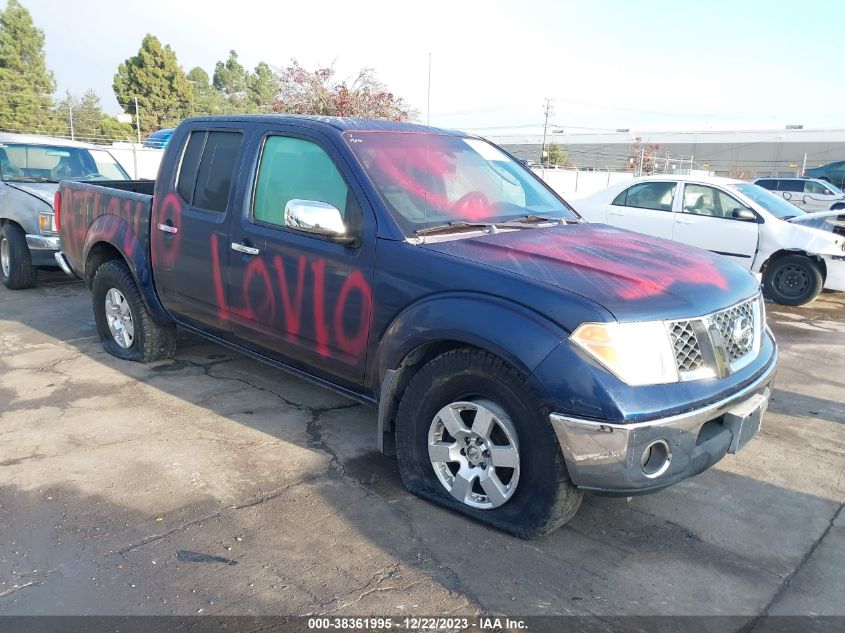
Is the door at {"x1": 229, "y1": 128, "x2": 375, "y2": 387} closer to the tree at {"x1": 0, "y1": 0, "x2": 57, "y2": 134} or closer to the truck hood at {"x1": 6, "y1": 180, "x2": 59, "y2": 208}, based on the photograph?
the truck hood at {"x1": 6, "y1": 180, "x2": 59, "y2": 208}

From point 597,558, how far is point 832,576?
1025mm

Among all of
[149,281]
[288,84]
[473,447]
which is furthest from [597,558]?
[288,84]

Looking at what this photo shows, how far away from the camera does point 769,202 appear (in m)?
9.40

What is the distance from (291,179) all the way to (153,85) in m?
42.2

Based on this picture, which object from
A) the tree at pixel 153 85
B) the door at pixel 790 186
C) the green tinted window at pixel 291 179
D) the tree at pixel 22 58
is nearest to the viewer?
the green tinted window at pixel 291 179

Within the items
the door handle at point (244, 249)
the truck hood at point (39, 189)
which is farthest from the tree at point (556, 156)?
the door handle at point (244, 249)

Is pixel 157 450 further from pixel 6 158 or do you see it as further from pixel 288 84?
pixel 288 84

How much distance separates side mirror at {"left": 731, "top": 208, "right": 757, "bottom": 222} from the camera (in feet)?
28.7

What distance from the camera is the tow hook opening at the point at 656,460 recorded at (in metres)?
2.79

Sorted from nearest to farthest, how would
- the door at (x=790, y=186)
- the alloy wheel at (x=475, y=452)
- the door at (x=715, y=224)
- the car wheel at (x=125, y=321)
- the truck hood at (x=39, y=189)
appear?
1. the alloy wheel at (x=475, y=452)
2. the car wheel at (x=125, y=321)
3. the truck hood at (x=39, y=189)
4. the door at (x=715, y=224)
5. the door at (x=790, y=186)

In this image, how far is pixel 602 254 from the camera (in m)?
3.42

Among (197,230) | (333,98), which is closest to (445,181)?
(197,230)

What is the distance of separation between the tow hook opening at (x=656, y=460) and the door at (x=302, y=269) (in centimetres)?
154

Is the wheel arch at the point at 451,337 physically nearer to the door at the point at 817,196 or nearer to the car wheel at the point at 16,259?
the car wheel at the point at 16,259
